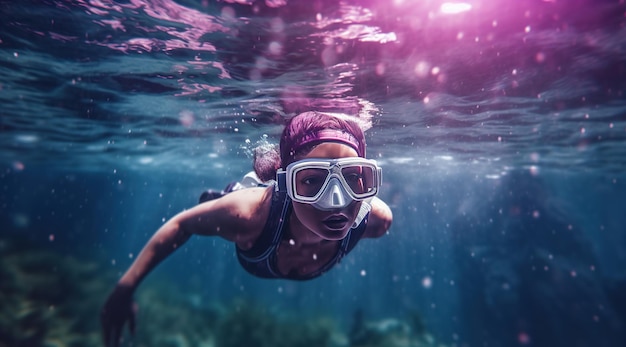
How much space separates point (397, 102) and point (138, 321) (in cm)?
1609

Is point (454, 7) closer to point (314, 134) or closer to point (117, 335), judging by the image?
point (314, 134)

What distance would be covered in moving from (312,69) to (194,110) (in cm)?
636

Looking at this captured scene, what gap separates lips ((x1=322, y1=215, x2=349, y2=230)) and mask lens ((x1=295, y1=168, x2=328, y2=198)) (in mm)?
355

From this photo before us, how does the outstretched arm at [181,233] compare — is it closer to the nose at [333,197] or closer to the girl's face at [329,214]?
the girl's face at [329,214]

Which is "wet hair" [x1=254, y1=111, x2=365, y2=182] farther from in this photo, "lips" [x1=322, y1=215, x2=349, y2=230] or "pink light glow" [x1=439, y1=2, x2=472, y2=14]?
"pink light glow" [x1=439, y1=2, x2=472, y2=14]

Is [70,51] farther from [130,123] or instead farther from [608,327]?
[608,327]

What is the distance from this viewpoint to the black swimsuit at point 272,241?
180 inches

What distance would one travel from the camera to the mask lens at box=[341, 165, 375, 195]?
4.47 m

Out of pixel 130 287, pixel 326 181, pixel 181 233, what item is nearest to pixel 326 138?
pixel 326 181

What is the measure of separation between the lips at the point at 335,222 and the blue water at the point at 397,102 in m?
4.30

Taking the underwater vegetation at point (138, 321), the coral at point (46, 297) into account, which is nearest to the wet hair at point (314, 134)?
the underwater vegetation at point (138, 321)

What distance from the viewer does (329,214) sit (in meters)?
4.22

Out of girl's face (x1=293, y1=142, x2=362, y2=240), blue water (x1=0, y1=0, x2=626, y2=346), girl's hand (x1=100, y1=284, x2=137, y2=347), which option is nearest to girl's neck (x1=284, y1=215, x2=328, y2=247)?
girl's face (x1=293, y1=142, x2=362, y2=240)

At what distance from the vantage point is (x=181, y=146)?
21.8 m
